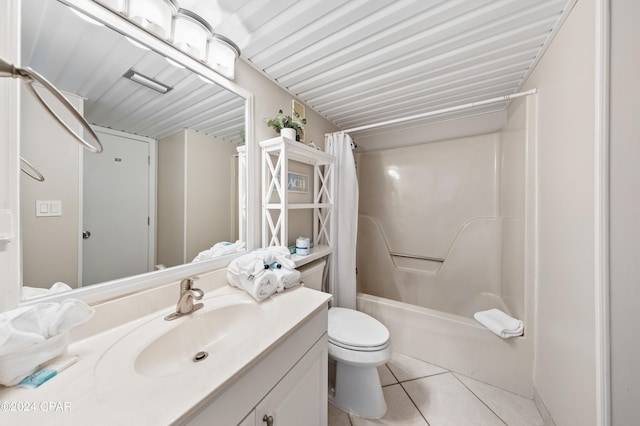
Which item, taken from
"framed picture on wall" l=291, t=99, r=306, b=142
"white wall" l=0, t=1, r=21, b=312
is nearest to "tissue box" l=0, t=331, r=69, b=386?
"white wall" l=0, t=1, r=21, b=312

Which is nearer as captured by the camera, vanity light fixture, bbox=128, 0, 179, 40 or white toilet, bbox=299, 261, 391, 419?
vanity light fixture, bbox=128, 0, 179, 40

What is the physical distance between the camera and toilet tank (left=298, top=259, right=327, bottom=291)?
61.2 inches

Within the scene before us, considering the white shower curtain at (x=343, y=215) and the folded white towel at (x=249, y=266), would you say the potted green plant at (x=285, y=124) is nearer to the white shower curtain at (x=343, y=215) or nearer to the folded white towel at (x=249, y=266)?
the white shower curtain at (x=343, y=215)

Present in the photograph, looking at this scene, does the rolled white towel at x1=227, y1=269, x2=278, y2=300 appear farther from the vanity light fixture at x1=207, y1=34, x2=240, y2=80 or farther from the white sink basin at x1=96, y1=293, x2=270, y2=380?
the vanity light fixture at x1=207, y1=34, x2=240, y2=80

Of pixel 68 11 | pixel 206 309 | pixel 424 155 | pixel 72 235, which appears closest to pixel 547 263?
pixel 424 155

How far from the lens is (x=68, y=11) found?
732mm

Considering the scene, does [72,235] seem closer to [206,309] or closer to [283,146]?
[206,309]

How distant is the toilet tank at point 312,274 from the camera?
1554 millimetres

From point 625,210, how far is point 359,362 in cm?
129

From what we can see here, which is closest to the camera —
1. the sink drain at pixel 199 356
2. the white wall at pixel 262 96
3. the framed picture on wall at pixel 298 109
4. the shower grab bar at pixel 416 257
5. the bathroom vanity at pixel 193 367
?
the bathroom vanity at pixel 193 367

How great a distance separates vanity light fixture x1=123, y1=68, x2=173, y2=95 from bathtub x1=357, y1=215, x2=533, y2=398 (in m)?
2.04

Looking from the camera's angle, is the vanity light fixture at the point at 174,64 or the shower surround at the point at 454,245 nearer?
the vanity light fixture at the point at 174,64

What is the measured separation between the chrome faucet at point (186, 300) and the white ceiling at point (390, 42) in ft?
4.22

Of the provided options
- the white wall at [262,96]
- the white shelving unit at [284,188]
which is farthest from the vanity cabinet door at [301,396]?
the white wall at [262,96]
